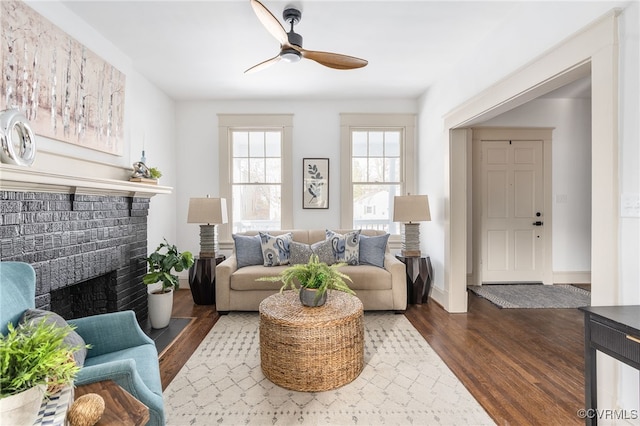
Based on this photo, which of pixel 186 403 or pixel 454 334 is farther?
pixel 454 334

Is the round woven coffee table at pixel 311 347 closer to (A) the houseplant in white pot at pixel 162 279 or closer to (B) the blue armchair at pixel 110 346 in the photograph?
(B) the blue armchair at pixel 110 346

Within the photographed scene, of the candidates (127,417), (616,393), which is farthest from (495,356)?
(127,417)

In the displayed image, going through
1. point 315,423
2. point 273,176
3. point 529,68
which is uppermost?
point 529,68

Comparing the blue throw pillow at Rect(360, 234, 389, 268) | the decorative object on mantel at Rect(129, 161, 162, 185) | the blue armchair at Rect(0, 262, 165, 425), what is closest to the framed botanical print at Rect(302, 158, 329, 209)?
the blue throw pillow at Rect(360, 234, 389, 268)

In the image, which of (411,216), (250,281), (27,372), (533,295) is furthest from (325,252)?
(27,372)

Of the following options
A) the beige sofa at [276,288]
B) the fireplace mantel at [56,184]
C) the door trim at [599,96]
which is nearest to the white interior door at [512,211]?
the beige sofa at [276,288]

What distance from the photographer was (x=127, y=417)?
90cm

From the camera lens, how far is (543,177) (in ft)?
14.9

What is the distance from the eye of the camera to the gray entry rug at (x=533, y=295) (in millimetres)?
3607

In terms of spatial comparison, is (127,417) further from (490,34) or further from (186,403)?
(490,34)

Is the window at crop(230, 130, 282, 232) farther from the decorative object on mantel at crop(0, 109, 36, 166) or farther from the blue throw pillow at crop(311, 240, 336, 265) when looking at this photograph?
the decorative object on mantel at crop(0, 109, 36, 166)

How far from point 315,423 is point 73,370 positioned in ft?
4.41

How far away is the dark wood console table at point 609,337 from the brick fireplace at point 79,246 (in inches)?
122

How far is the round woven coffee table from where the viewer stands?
196cm
